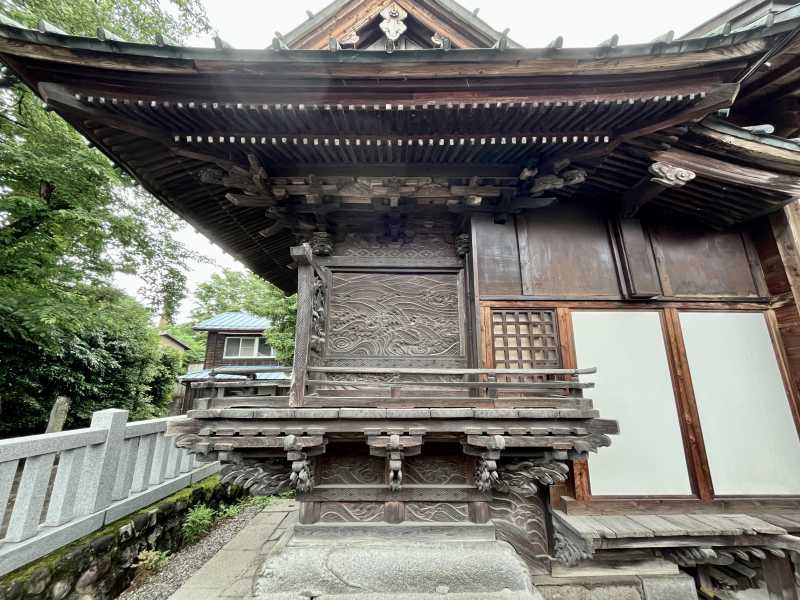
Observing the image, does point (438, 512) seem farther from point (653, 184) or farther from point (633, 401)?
point (653, 184)

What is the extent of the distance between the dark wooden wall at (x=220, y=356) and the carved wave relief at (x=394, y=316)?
564 inches

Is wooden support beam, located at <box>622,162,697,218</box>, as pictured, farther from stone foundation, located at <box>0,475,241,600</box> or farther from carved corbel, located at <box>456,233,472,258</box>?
stone foundation, located at <box>0,475,241,600</box>

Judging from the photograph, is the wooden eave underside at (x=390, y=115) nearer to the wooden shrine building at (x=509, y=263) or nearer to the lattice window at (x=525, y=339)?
the wooden shrine building at (x=509, y=263)

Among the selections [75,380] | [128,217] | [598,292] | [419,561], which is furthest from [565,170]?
[75,380]

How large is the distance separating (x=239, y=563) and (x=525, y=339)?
481cm

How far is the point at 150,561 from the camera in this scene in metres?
4.39

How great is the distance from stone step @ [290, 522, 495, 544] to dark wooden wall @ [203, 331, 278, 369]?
14654 millimetres

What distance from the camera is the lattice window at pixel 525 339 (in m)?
3.64

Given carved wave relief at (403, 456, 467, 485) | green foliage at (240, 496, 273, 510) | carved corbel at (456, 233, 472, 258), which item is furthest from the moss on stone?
carved corbel at (456, 233, 472, 258)

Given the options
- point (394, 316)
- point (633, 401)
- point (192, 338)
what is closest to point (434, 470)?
point (394, 316)

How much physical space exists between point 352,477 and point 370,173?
10.6 ft

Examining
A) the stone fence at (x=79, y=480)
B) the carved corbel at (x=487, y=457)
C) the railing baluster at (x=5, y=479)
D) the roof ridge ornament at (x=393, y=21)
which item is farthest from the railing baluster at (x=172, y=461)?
the roof ridge ornament at (x=393, y=21)

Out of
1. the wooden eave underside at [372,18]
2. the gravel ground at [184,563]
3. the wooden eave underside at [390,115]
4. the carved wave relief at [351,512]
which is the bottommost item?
the gravel ground at [184,563]

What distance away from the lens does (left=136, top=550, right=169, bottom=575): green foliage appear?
434 cm
